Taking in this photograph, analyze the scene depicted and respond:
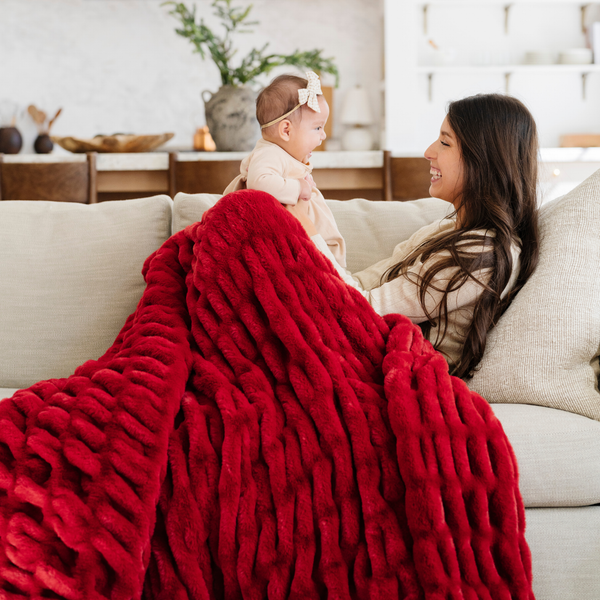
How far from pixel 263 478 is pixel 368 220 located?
94 cm

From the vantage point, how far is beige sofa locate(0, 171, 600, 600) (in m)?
0.97

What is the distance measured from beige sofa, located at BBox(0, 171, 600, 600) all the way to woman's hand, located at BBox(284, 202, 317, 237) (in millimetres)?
267

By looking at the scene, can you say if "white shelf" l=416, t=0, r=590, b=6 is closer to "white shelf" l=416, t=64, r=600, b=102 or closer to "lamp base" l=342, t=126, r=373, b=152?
"white shelf" l=416, t=64, r=600, b=102

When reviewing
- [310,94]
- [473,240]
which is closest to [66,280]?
[310,94]

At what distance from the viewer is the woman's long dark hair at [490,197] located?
1.18 meters

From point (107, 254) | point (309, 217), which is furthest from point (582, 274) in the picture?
point (107, 254)

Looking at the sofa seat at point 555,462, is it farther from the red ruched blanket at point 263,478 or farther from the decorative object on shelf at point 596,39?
the decorative object on shelf at point 596,39

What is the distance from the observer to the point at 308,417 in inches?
35.8

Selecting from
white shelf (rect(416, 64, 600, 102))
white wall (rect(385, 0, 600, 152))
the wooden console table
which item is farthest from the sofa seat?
white shelf (rect(416, 64, 600, 102))

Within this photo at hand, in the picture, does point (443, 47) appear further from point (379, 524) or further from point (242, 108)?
point (379, 524)

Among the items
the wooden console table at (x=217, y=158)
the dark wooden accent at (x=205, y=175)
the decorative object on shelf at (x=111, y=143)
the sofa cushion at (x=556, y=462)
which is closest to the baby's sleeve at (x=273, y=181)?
the sofa cushion at (x=556, y=462)

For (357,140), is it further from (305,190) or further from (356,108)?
(305,190)

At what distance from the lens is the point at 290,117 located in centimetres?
136

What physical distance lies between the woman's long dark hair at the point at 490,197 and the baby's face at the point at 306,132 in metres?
0.29
